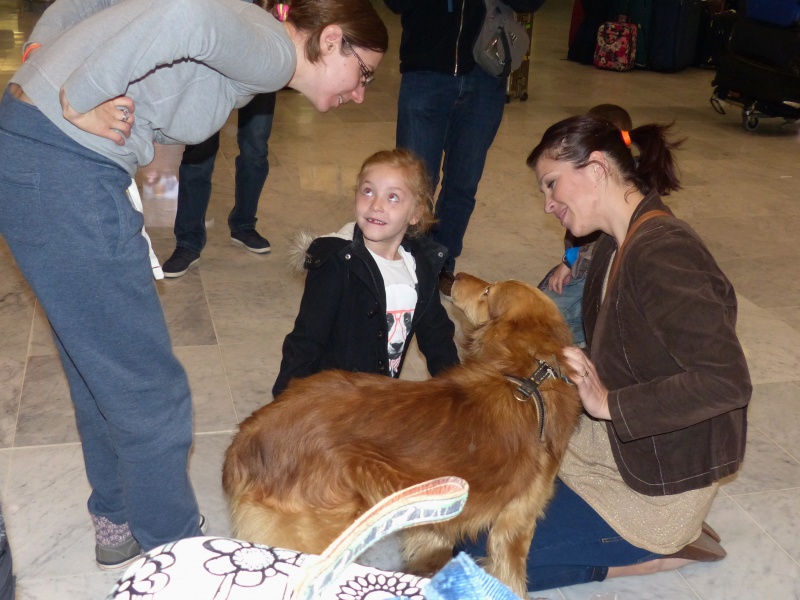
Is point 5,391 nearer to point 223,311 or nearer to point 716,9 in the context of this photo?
point 223,311

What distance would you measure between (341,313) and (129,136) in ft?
3.10

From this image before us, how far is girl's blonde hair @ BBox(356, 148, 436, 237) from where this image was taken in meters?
2.52

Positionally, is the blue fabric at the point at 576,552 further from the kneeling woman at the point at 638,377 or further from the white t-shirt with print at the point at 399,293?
the white t-shirt with print at the point at 399,293

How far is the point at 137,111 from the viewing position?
1.70 meters

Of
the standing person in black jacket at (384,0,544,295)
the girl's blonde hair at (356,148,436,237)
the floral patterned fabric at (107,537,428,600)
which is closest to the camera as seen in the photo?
the floral patterned fabric at (107,537,428,600)

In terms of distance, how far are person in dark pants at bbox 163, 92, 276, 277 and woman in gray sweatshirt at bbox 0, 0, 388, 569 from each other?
7.80ft

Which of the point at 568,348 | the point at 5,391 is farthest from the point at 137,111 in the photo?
the point at 5,391

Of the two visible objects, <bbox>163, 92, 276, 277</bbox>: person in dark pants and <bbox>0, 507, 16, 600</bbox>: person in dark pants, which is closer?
<bbox>0, 507, 16, 600</bbox>: person in dark pants

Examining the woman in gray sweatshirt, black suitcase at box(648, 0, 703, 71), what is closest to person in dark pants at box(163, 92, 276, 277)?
the woman in gray sweatshirt

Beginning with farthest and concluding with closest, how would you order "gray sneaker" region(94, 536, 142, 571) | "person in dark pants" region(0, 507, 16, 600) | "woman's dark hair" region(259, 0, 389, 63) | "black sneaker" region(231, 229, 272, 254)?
"black sneaker" region(231, 229, 272, 254) → "gray sneaker" region(94, 536, 142, 571) → "woman's dark hair" region(259, 0, 389, 63) → "person in dark pants" region(0, 507, 16, 600)

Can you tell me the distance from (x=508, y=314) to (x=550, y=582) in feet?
2.66

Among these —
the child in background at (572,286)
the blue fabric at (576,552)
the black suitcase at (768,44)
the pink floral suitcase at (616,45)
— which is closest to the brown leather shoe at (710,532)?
the blue fabric at (576,552)

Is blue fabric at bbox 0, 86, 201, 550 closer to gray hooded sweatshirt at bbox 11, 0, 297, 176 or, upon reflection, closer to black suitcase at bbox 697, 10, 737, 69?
gray hooded sweatshirt at bbox 11, 0, 297, 176

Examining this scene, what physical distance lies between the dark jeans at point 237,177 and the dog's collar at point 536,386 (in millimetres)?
2666
